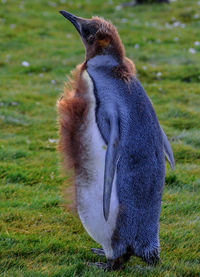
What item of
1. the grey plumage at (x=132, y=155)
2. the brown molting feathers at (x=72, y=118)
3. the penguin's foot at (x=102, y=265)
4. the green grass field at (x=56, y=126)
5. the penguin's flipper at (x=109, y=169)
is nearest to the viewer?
the penguin's flipper at (x=109, y=169)

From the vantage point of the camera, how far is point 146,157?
308 centimetres

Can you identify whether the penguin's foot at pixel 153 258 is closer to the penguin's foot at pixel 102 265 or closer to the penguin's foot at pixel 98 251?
the penguin's foot at pixel 102 265

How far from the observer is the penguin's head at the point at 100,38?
3229mm

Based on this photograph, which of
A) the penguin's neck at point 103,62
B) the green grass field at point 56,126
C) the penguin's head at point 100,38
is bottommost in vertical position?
the green grass field at point 56,126

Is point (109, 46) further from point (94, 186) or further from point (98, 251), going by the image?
point (98, 251)

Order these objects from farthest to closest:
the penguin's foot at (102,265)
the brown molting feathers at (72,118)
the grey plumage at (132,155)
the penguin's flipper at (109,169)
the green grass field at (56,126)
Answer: the green grass field at (56,126), the penguin's foot at (102,265), the brown molting feathers at (72,118), the grey plumage at (132,155), the penguin's flipper at (109,169)

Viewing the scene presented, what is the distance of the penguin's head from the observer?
3.23m

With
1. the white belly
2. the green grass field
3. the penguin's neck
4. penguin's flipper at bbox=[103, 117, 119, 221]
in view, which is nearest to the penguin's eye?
the penguin's neck

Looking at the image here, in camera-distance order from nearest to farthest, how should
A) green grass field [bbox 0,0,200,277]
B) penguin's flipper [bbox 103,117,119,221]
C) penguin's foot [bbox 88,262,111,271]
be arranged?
Result: penguin's flipper [bbox 103,117,119,221] → penguin's foot [bbox 88,262,111,271] → green grass field [bbox 0,0,200,277]

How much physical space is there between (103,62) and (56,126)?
2.53ft

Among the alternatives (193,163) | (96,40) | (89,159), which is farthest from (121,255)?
(193,163)

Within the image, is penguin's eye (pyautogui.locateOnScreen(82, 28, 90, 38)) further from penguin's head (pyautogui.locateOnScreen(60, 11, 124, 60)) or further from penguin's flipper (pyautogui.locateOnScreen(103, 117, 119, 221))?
penguin's flipper (pyautogui.locateOnScreen(103, 117, 119, 221))

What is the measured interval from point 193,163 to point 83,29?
2.77 m

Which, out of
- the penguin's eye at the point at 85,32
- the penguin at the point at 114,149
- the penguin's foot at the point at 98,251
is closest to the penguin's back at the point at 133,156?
the penguin at the point at 114,149
